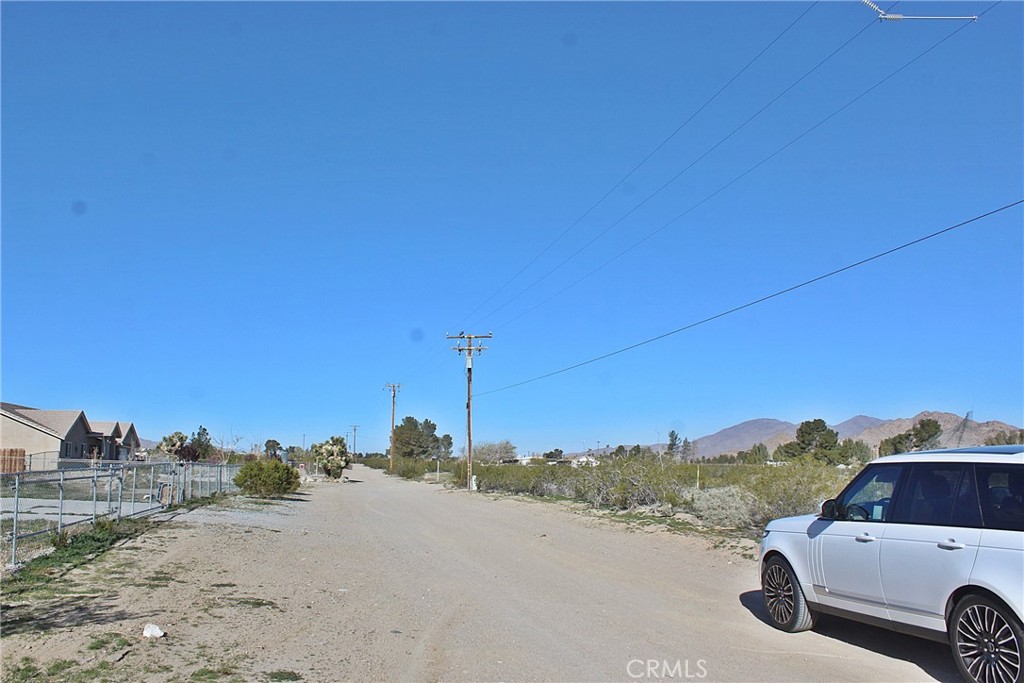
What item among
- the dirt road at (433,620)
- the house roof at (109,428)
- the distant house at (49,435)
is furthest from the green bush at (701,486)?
the house roof at (109,428)

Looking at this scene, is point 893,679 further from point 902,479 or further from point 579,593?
point 579,593

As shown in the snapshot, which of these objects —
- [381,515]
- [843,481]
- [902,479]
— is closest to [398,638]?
[902,479]

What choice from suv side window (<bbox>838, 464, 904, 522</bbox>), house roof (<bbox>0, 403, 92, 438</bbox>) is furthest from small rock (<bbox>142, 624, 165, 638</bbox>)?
house roof (<bbox>0, 403, 92, 438</bbox>)

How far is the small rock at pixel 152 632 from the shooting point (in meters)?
8.15

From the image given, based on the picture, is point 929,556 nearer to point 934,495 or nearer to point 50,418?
point 934,495

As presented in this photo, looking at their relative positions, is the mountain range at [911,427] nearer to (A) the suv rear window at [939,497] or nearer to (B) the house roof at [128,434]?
(A) the suv rear window at [939,497]

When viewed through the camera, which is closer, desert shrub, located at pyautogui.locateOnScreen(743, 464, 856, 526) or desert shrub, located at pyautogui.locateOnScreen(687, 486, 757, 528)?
desert shrub, located at pyautogui.locateOnScreen(743, 464, 856, 526)

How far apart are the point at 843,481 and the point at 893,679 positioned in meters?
11.1

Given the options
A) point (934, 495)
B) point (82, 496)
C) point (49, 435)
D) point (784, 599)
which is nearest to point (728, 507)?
point (784, 599)

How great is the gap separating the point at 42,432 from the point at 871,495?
203 ft

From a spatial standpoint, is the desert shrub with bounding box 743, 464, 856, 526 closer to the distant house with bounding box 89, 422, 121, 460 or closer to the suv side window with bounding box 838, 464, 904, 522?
the suv side window with bounding box 838, 464, 904, 522

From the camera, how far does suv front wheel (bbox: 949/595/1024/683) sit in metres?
6.12

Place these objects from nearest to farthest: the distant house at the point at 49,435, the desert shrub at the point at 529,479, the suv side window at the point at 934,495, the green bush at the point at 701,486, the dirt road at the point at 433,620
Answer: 1. the suv side window at the point at 934,495
2. the dirt road at the point at 433,620
3. the green bush at the point at 701,486
4. the desert shrub at the point at 529,479
5. the distant house at the point at 49,435

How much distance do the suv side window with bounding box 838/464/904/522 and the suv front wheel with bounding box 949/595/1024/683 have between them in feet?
4.31
